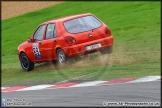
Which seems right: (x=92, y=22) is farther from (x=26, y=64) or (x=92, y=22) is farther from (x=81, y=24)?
(x=26, y=64)

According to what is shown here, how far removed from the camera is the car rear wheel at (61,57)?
16953 millimetres

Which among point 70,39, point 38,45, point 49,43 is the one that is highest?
point 70,39

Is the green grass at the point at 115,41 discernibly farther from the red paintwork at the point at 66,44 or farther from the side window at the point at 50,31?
the side window at the point at 50,31

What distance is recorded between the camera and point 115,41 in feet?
75.4

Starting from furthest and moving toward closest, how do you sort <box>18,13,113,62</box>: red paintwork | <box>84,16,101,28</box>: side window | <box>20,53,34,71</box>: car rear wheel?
<box>20,53,34,71</box>: car rear wheel → <box>84,16,101,28</box>: side window → <box>18,13,113,62</box>: red paintwork

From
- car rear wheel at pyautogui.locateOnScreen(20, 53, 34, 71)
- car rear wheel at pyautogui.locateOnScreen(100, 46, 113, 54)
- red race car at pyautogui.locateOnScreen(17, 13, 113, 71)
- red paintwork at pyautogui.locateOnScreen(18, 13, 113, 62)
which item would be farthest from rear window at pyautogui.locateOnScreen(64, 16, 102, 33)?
car rear wheel at pyautogui.locateOnScreen(20, 53, 34, 71)

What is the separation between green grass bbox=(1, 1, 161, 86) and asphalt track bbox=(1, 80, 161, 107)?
1771mm

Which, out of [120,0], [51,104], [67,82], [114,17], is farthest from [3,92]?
[120,0]

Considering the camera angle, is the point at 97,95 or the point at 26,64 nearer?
the point at 97,95

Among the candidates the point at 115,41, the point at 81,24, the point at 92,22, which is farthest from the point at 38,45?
the point at 115,41

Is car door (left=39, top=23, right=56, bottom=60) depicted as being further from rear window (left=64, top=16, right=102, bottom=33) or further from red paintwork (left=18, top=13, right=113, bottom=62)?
rear window (left=64, top=16, right=102, bottom=33)

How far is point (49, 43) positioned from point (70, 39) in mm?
980

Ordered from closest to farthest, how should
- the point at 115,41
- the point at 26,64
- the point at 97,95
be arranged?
1. the point at 97,95
2. the point at 26,64
3. the point at 115,41

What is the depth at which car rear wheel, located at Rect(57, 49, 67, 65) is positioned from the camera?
1695 cm
